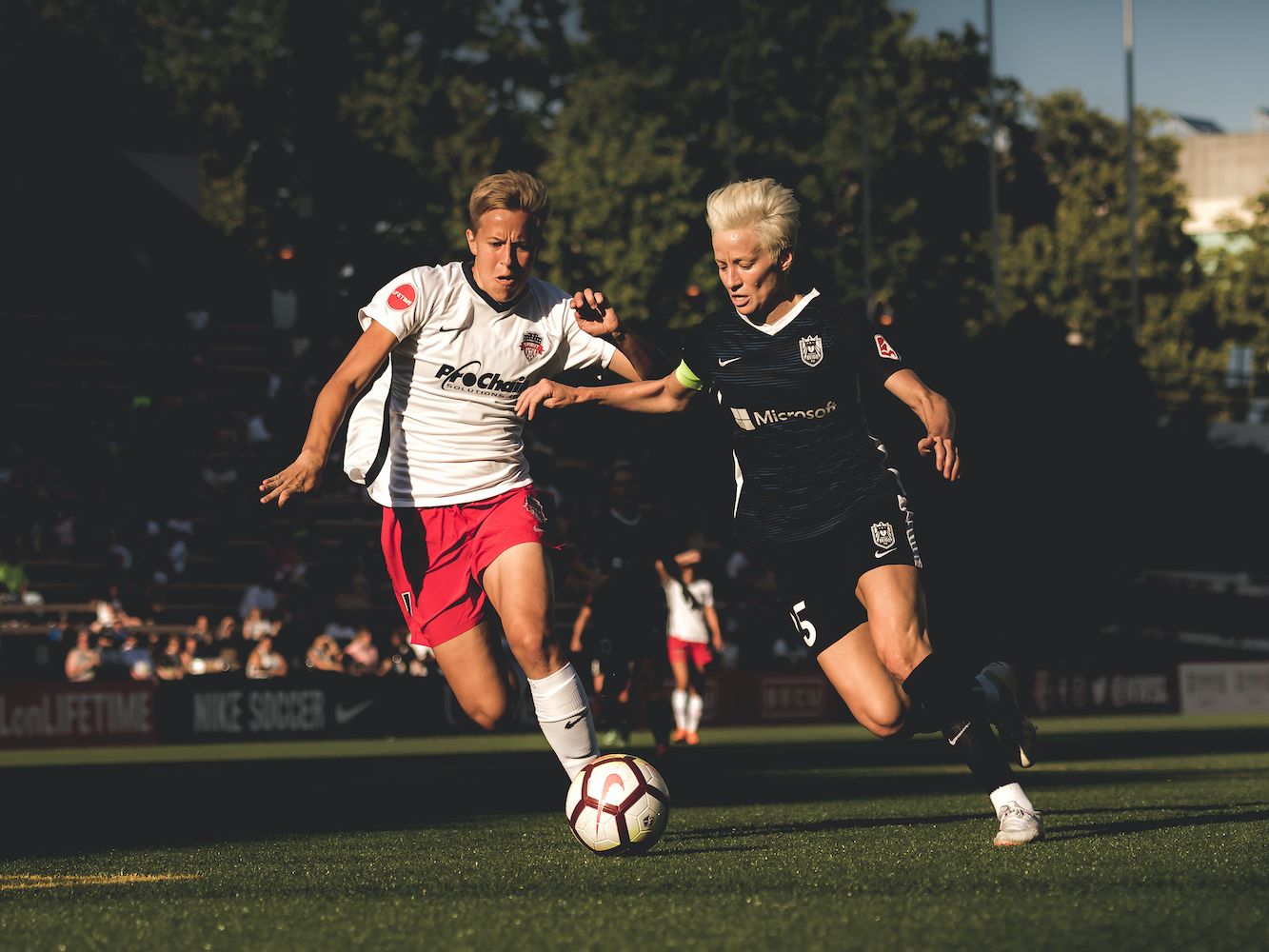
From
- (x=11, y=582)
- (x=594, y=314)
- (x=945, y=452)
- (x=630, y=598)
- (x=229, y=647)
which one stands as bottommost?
(x=229, y=647)

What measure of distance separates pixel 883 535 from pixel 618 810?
151cm

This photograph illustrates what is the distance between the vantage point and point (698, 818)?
9422 millimetres

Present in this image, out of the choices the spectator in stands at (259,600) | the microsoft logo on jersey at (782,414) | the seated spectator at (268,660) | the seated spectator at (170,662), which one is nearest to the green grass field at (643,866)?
the microsoft logo on jersey at (782,414)

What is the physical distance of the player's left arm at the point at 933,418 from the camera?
22.7 feet

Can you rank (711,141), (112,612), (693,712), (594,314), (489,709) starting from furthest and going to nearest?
(711,141)
(112,612)
(693,712)
(489,709)
(594,314)

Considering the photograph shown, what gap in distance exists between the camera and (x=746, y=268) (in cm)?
729

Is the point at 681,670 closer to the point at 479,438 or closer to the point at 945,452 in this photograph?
the point at 479,438

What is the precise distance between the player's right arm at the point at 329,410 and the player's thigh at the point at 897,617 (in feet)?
7.11

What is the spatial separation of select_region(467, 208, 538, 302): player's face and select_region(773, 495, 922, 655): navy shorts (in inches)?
62.1

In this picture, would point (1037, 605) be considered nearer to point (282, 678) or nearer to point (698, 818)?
point (282, 678)

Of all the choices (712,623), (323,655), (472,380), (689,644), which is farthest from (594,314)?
(323,655)

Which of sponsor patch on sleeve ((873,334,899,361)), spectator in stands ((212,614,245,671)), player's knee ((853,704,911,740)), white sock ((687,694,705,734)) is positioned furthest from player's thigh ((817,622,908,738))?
spectator in stands ((212,614,245,671))

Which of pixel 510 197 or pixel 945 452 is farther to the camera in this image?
pixel 510 197

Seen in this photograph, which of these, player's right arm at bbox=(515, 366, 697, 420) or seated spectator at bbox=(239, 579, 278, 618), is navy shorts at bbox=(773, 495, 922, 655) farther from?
seated spectator at bbox=(239, 579, 278, 618)
